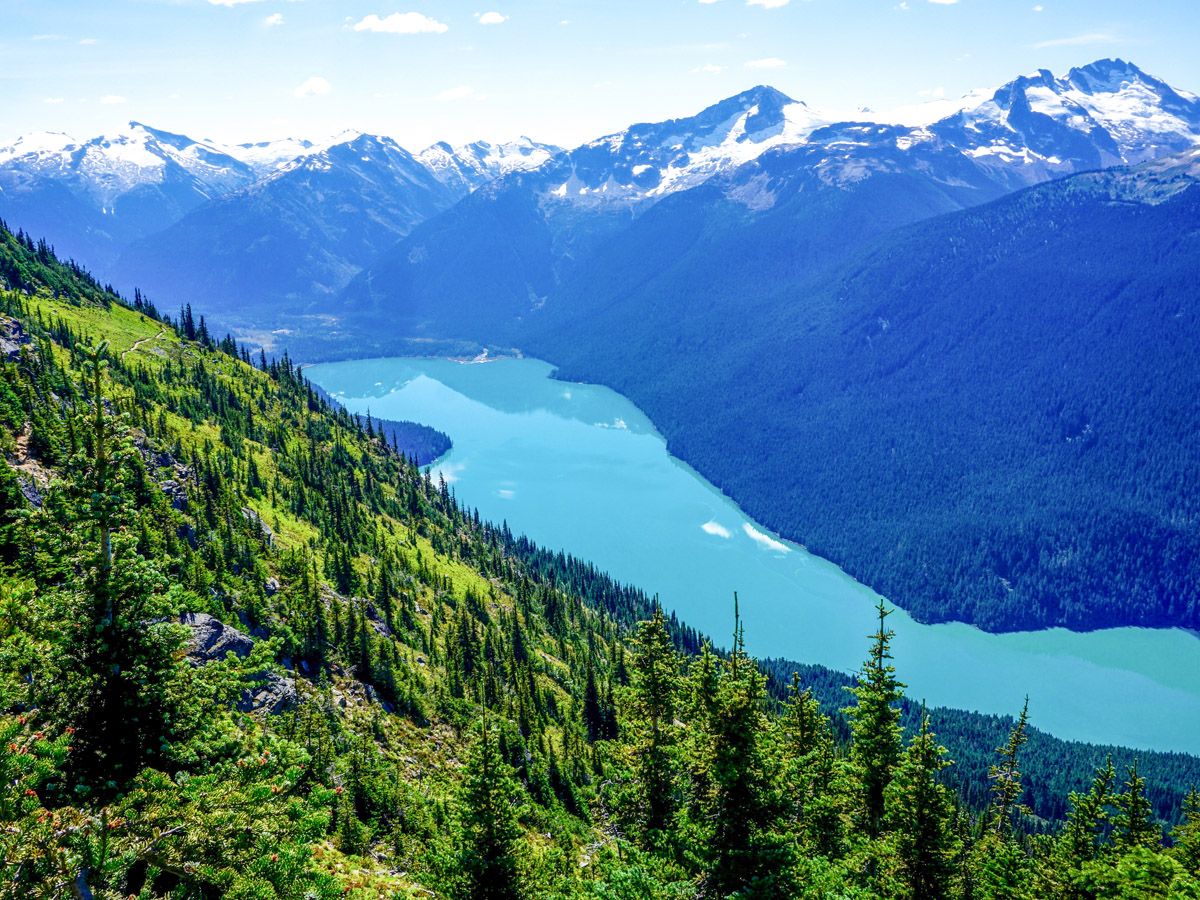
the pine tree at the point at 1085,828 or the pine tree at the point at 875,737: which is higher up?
the pine tree at the point at 875,737

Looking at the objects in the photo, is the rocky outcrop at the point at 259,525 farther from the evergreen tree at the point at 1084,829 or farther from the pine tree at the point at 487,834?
the evergreen tree at the point at 1084,829

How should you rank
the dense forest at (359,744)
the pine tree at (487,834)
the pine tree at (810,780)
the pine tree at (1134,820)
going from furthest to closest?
the pine tree at (1134,820)
the pine tree at (810,780)
the pine tree at (487,834)
the dense forest at (359,744)

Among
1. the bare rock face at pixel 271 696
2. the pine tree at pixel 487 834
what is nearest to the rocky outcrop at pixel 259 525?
the bare rock face at pixel 271 696

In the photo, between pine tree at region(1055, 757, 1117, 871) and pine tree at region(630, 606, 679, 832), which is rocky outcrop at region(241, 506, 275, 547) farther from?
pine tree at region(1055, 757, 1117, 871)

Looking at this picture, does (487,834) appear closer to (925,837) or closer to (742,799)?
(742,799)

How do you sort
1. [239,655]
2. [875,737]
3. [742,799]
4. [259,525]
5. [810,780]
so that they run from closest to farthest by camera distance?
[742,799] < [875,737] < [810,780] < [239,655] < [259,525]

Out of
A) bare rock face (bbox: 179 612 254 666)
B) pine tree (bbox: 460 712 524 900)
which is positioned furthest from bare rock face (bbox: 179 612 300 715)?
pine tree (bbox: 460 712 524 900)

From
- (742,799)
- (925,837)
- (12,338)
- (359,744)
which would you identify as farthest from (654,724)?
(12,338)
